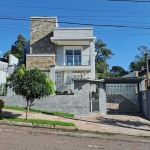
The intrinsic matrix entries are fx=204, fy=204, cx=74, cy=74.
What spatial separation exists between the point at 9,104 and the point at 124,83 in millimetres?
10179

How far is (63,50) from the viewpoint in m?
23.7

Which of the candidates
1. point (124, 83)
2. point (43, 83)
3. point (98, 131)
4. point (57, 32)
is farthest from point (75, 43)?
point (98, 131)

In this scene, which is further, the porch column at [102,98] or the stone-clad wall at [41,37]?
the stone-clad wall at [41,37]

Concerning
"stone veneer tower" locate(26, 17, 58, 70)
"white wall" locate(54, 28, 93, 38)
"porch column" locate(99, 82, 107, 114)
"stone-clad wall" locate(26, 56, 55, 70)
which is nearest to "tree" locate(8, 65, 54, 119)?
"porch column" locate(99, 82, 107, 114)

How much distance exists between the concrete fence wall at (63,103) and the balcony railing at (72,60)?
24.6ft

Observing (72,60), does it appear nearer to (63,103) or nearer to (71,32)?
(71,32)

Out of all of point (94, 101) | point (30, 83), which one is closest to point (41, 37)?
point (94, 101)

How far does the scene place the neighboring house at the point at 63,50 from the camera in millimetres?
21266

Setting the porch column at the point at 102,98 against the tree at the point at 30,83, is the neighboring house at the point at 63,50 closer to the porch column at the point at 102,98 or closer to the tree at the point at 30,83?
the porch column at the point at 102,98

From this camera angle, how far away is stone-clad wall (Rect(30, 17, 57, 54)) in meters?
23.6

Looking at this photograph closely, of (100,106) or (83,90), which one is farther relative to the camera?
(100,106)

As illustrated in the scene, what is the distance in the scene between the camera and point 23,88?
433 inches

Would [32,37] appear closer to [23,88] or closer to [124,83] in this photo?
[124,83]

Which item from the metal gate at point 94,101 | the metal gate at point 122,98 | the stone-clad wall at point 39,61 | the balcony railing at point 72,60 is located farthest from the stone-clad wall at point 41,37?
the metal gate at point 122,98
